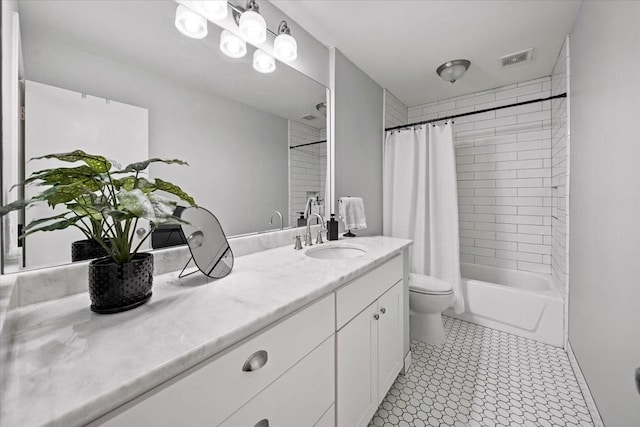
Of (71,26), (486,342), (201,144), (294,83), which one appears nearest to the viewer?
(71,26)

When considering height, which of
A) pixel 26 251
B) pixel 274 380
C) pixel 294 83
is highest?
pixel 294 83

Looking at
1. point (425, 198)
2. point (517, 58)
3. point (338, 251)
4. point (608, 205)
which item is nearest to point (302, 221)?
point (338, 251)

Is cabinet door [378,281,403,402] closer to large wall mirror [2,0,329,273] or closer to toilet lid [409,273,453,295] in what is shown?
toilet lid [409,273,453,295]

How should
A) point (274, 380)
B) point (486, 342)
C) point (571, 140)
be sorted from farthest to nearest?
1. point (486, 342)
2. point (571, 140)
3. point (274, 380)

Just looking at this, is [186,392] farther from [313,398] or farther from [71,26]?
[71,26]

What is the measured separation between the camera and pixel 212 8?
1129 millimetres

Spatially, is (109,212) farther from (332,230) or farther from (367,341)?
(332,230)

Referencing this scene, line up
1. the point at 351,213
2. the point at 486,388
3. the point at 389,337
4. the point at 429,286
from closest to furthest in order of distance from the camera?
the point at 389,337, the point at 486,388, the point at 351,213, the point at 429,286

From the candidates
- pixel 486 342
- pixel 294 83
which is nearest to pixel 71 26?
pixel 294 83

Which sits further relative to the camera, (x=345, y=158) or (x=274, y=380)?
(x=345, y=158)

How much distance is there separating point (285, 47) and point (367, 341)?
1590mm

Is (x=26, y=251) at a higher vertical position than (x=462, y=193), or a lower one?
lower

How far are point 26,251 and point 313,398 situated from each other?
977 millimetres

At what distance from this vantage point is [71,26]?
0.81m
